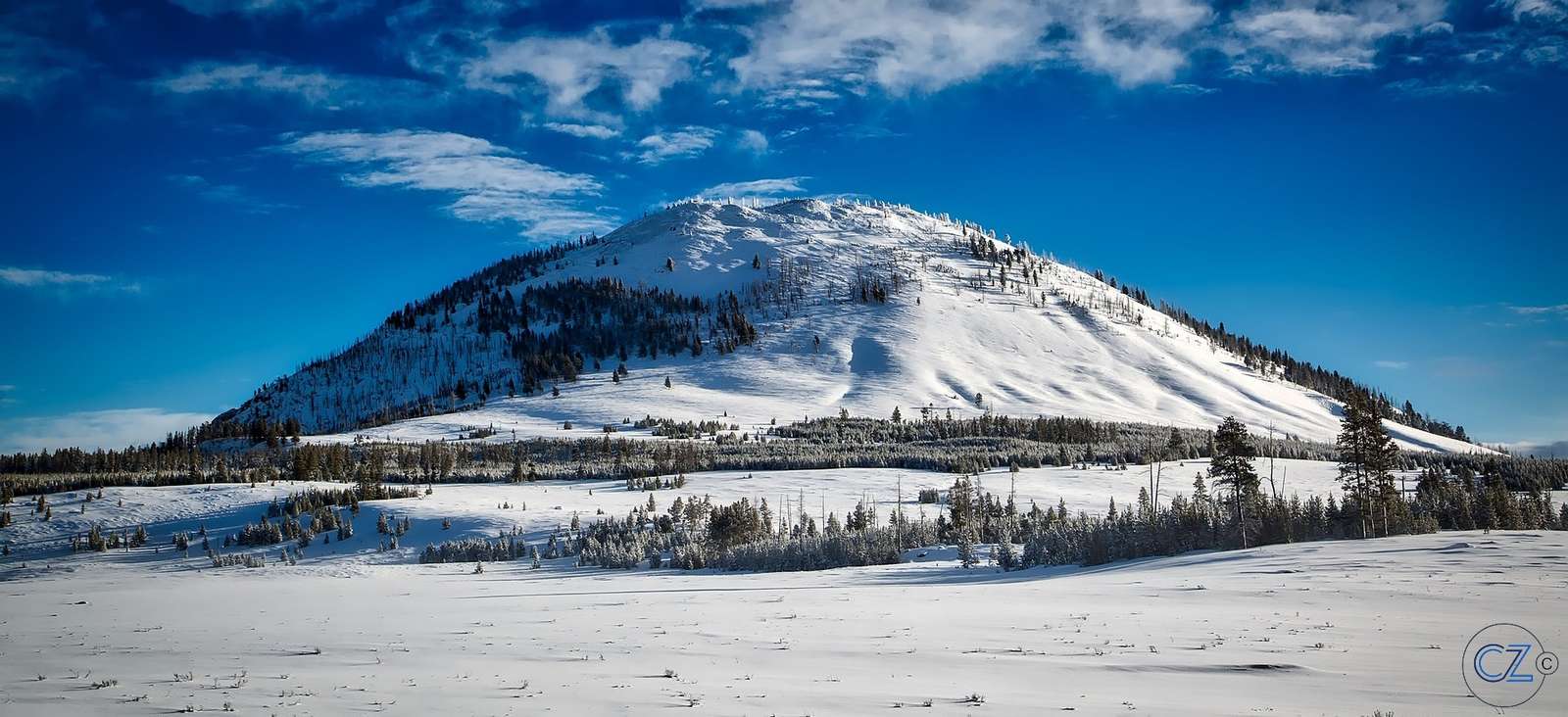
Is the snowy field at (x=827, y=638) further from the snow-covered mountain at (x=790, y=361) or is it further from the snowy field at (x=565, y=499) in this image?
the snow-covered mountain at (x=790, y=361)

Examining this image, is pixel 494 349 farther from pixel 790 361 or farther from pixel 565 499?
pixel 565 499

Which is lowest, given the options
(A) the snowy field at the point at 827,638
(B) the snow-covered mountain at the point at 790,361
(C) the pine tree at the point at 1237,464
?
(A) the snowy field at the point at 827,638

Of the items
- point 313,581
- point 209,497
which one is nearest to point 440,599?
point 313,581

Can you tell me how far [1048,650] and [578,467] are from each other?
2664 inches

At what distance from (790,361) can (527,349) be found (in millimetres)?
52014

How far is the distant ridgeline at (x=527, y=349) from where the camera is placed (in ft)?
511

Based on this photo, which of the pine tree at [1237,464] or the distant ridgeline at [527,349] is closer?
the pine tree at [1237,464]

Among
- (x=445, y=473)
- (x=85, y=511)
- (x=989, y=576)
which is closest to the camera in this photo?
(x=989, y=576)

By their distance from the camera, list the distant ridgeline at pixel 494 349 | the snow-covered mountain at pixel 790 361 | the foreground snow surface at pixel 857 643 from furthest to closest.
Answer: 1. the distant ridgeline at pixel 494 349
2. the snow-covered mountain at pixel 790 361
3. the foreground snow surface at pixel 857 643

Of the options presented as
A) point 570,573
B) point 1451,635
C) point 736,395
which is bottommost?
point 570,573

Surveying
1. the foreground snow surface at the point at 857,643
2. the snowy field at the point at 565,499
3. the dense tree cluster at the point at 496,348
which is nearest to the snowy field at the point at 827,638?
the foreground snow surface at the point at 857,643

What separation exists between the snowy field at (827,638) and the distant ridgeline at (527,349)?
120732 millimetres

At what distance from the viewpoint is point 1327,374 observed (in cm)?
17988

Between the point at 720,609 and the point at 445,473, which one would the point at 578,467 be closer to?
the point at 445,473
